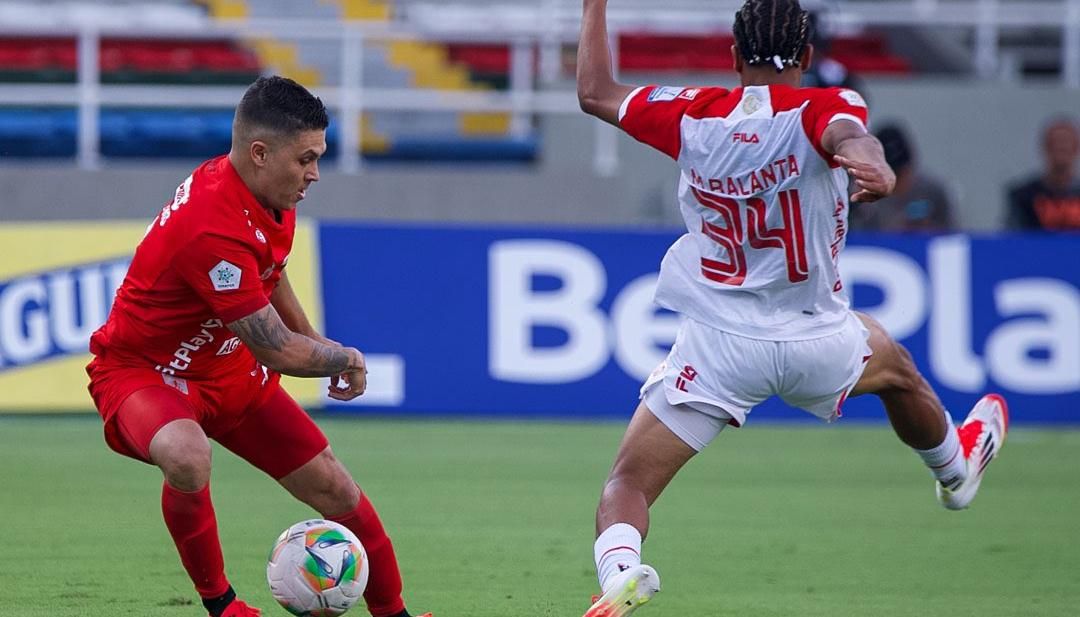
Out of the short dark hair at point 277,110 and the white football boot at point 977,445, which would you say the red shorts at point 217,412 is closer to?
the short dark hair at point 277,110

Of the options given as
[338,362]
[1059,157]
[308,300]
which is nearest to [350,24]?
[308,300]

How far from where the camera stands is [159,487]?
9.70m

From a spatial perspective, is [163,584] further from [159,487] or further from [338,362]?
[159,487]

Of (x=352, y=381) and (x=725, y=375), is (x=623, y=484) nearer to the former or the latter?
(x=725, y=375)

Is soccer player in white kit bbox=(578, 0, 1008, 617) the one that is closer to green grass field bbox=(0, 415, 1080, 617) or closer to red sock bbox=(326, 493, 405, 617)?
red sock bbox=(326, 493, 405, 617)

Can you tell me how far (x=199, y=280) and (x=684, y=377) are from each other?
5.58 feet

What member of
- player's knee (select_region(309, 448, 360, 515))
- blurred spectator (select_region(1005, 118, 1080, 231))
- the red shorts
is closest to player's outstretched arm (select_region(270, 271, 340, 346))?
the red shorts

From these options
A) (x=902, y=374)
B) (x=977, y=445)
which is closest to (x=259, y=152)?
(x=902, y=374)

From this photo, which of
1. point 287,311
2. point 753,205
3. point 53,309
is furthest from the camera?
point 53,309

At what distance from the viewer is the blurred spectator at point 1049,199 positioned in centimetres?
1400

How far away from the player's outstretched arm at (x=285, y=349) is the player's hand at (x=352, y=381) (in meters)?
0.01

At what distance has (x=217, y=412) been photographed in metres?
5.81

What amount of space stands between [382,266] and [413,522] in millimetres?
4619

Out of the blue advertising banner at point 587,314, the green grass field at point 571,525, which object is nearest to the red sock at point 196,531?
the green grass field at point 571,525
